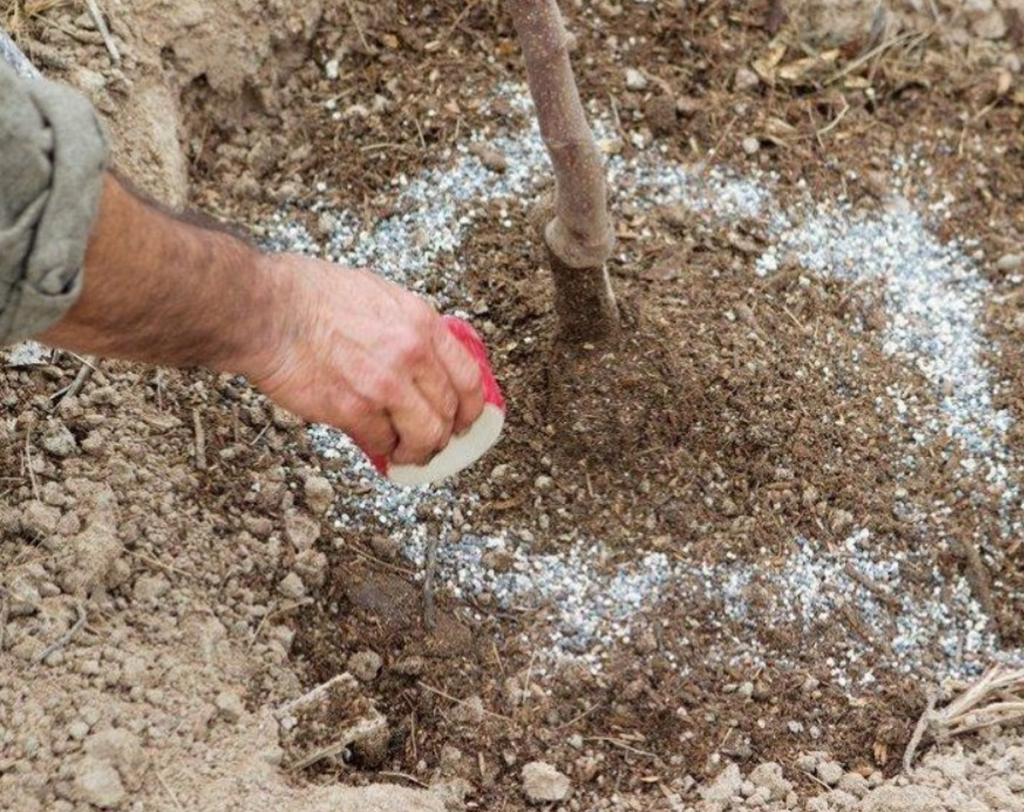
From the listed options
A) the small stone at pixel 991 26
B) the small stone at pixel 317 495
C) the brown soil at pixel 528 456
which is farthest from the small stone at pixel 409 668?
the small stone at pixel 991 26

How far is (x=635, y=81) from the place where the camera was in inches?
110

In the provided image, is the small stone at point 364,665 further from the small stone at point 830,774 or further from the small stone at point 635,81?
the small stone at point 635,81

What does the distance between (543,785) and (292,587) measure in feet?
1.62

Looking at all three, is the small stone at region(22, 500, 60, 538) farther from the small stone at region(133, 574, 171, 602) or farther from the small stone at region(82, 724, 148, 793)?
the small stone at region(82, 724, 148, 793)

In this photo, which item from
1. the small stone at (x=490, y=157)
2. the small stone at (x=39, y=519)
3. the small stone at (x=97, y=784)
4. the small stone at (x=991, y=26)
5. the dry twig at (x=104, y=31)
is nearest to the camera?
the small stone at (x=97, y=784)

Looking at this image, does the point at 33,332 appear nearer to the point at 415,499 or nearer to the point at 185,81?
the point at 415,499

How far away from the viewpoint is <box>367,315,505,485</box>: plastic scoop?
183 centimetres

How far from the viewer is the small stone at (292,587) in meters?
2.19

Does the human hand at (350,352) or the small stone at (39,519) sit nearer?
the human hand at (350,352)

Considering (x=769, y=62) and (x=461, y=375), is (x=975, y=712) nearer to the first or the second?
(x=461, y=375)

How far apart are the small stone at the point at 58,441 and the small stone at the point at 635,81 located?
1.31 m

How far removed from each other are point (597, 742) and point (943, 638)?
0.64 m

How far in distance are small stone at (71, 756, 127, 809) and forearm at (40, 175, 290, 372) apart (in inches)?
21.8

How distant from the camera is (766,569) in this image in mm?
2330
